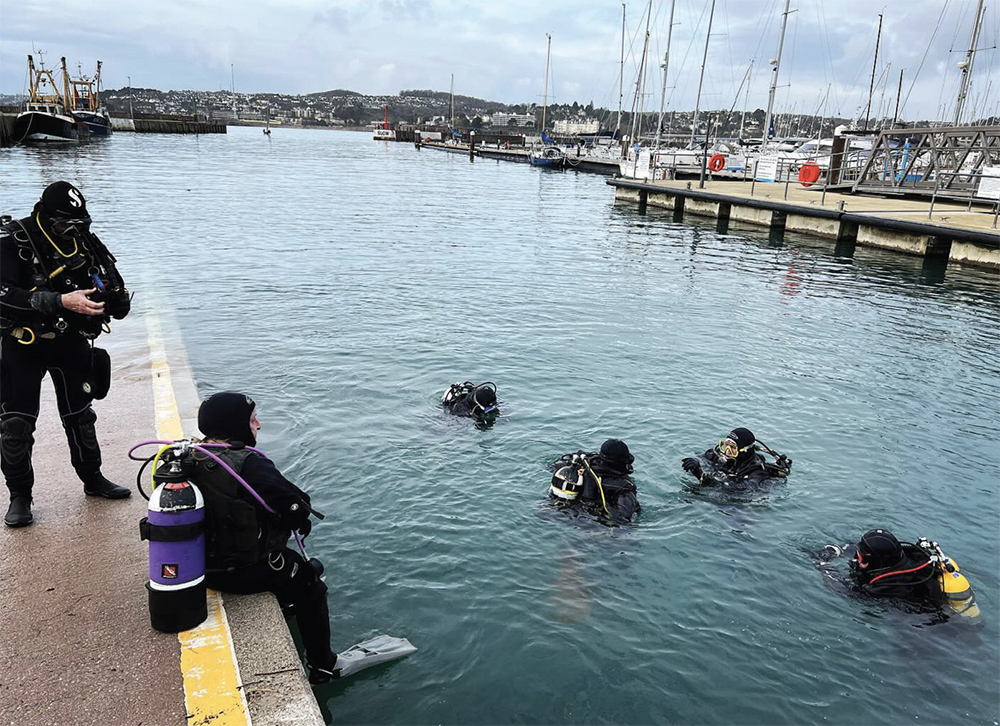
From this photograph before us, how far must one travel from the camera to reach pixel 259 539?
3.79m

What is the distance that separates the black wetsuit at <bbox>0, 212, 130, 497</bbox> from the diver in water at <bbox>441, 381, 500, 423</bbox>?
461cm

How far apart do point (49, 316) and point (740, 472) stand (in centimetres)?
631

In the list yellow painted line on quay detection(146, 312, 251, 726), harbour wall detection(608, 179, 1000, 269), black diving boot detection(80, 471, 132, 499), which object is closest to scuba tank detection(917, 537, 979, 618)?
yellow painted line on quay detection(146, 312, 251, 726)

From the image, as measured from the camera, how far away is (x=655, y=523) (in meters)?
6.85

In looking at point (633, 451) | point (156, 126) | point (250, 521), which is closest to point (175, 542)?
point (250, 521)

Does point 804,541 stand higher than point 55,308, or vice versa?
point 55,308

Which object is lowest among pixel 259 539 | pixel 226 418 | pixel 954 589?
pixel 954 589

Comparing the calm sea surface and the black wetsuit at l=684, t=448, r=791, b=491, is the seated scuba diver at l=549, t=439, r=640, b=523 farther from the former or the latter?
the black wetsuit at l=684, t=448, r=791, b=491

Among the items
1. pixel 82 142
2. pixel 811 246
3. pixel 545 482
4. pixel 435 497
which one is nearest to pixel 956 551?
pixel 545 482

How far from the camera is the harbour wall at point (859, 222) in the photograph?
2231 cm

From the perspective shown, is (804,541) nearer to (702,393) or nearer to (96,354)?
(702,393)

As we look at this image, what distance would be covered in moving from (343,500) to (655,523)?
3.05m

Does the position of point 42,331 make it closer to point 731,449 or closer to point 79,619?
point 79,619

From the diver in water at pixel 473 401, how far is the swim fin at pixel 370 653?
4.19 meters
